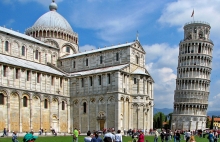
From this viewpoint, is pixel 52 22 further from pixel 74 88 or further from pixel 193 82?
pixel 193 82

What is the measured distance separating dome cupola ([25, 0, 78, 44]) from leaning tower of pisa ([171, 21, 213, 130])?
35387 mm

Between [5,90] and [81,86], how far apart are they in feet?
44.8

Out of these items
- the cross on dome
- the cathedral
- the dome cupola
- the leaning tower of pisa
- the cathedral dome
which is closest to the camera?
the cathedral

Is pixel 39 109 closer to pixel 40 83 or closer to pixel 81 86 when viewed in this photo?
pixel 40 83

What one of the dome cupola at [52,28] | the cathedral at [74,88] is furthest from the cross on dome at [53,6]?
the cathedral at [74,88]

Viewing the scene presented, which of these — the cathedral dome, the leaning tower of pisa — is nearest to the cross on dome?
the cathedral dome

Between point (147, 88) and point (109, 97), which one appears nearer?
point (109, 97)

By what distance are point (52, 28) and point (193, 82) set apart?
4275cm

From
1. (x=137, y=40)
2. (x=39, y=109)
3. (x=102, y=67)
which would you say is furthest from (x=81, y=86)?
(x=137, y=40)

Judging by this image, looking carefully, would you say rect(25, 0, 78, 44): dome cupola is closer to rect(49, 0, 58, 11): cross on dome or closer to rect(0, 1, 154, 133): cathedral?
rect(49, 0, 58, 11): cross on dome

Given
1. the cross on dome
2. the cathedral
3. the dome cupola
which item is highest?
the cross on dome

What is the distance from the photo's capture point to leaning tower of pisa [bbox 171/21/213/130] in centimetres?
8438

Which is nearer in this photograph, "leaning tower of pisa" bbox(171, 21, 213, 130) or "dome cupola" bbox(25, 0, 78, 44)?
"dome cupola" bbox(25, 0, 78, 44)

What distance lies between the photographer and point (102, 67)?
178ft
